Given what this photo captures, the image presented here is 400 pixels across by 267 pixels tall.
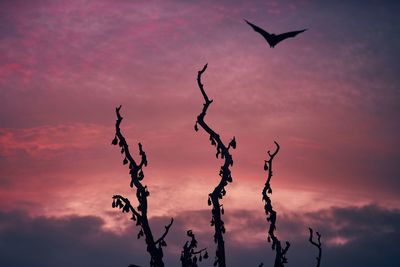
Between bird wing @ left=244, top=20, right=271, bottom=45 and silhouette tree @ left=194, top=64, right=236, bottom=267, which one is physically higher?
bird wing @ left=244, top=20, right=271, bottom=45

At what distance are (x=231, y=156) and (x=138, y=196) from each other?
3.78m

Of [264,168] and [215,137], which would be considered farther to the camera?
[264,168]

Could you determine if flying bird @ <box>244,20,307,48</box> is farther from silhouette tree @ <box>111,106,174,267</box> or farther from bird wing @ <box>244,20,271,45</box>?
silhouette tree @ <box>111,106,174,267</box>

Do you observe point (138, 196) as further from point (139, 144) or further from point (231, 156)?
point (231, 156)

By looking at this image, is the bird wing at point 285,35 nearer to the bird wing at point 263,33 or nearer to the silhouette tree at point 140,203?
the bird wing at point 263,33

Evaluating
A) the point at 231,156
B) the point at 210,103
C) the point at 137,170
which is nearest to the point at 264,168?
the point at 231,156

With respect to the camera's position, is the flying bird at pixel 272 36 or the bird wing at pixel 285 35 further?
the flying bird at pixel 272 36

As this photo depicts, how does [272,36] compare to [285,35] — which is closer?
[285,35]

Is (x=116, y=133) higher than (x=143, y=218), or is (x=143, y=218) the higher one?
(x=116, y=133)

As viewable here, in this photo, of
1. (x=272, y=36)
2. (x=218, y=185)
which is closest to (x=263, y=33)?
(x=272, y=36)

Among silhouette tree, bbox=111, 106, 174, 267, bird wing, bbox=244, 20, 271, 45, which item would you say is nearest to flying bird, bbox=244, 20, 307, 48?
bird wing, bbox=244, 20, 271, 45

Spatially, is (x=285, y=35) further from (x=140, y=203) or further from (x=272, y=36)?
(x=140, y=203)

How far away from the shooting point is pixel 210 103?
59.2 ft

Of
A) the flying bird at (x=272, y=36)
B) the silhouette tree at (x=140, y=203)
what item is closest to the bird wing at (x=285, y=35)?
the flying bird at (x=272, y=36)
